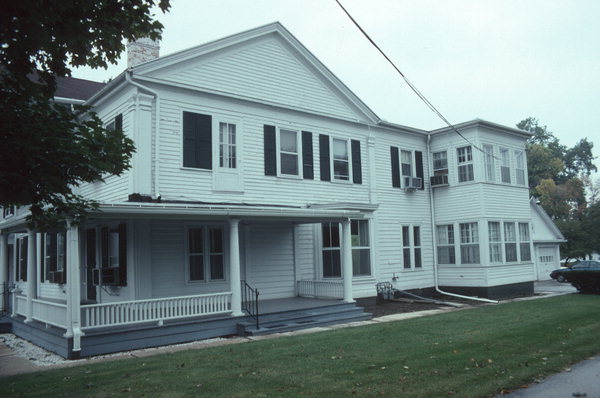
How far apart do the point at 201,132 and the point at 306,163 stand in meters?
4.01

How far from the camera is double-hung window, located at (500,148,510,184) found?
21.9 m

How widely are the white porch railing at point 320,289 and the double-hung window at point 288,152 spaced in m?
3.65

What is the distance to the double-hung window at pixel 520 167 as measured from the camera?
74.7 feet

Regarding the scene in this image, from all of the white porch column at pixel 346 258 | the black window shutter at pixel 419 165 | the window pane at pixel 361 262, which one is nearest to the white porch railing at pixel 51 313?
the white porch column at pixel 346 258

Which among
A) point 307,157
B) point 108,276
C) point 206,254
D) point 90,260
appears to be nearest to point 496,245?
point 307,157

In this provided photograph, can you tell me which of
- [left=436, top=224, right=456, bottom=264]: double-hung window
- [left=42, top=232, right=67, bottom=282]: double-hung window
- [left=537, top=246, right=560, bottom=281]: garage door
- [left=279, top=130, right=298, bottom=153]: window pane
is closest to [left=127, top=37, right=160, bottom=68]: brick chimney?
[left=279, top=130, right=298, bottom=153]: window pane

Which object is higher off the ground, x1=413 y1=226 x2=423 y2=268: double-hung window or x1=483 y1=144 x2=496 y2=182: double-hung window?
x1=483 y1=144 x2=496 y2=182: double-hung window

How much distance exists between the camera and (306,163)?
17.1 m

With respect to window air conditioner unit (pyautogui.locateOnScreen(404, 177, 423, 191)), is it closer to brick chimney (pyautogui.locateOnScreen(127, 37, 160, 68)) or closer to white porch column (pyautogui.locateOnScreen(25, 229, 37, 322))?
brick chimney (pyautogui.locateOnScreen(127, 37, 160, 68))

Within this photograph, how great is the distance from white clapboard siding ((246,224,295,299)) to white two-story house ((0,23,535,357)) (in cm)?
5

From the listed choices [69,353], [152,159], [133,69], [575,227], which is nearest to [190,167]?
[152,159]

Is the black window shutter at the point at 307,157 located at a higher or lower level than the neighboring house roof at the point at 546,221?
higher

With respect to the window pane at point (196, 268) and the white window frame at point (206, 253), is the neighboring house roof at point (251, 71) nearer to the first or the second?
the white window frame at point (206, 253)

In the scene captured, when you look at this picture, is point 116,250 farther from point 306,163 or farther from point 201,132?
point 306,163
